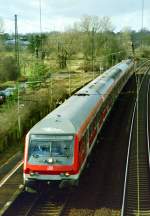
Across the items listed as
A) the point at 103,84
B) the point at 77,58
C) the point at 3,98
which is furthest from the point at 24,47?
the point at 103,84

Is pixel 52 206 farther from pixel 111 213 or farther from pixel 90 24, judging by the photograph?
pixel 90 24

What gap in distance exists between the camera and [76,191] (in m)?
17.3

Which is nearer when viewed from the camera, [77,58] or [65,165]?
[65,165]

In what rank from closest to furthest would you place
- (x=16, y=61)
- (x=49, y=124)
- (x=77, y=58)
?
(x=49, y=124) → (x=16, y=61) → (x=77, y=58)

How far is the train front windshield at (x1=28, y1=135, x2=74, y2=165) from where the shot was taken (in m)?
16.0

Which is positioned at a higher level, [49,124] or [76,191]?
[49,124]

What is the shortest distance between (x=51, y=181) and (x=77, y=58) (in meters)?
70.0

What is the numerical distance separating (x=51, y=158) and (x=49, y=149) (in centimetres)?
37

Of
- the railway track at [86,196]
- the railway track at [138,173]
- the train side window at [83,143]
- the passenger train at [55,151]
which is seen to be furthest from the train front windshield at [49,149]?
the railway track at [138,173]

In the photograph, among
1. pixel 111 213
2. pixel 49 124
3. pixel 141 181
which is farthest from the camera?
pixel 141 181

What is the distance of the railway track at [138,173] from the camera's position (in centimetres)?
1585

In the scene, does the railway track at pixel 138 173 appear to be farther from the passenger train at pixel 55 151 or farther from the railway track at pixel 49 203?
the passenger train at pixel 55 151

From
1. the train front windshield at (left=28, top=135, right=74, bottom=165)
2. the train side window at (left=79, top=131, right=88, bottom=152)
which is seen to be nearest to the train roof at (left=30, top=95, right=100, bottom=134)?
the train front windshield at (left=28, top=135, right=74, bottom=165)

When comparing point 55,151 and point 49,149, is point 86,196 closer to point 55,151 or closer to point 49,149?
point 55,151
